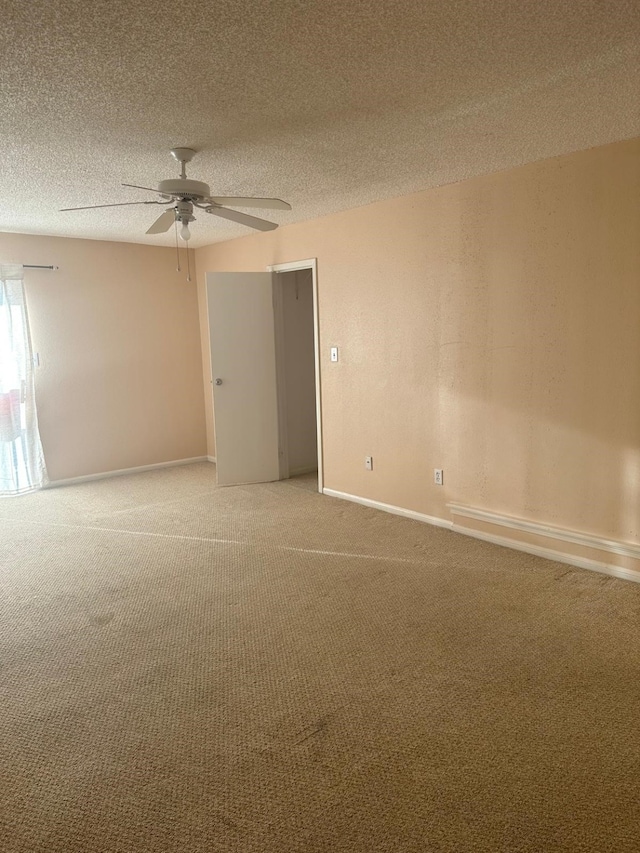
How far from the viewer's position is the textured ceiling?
1760 millimetres

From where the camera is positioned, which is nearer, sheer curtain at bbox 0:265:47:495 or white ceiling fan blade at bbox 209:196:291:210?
white ceiling fan blade at bbox 209:196:291:210

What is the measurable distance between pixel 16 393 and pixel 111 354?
0.98m

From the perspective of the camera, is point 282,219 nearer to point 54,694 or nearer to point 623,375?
point 623,375

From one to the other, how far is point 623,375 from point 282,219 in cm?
296

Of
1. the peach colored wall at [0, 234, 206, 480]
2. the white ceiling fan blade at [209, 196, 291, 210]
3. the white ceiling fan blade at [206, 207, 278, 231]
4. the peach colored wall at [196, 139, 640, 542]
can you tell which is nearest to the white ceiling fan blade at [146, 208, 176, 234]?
the white ceiling fan blade at [206, 207, 278, 231]

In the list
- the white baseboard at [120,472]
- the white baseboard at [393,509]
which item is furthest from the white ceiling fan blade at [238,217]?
the white baseboard at [120,472]

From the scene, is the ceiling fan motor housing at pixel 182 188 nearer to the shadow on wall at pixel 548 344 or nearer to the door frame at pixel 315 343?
the shadow on wall at pixel 548 344

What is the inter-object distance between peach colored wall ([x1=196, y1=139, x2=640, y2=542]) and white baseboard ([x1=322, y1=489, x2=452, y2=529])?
5cm

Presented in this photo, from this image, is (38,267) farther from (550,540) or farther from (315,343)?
(550,540)

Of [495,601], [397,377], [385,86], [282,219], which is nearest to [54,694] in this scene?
[495,601]

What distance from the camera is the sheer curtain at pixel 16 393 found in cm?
523

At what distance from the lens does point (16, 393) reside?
5.34m

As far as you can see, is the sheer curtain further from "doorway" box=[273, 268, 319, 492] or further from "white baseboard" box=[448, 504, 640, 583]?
"white baseboard" box=[448, 504, 640, 583]

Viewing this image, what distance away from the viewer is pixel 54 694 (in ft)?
7.86
